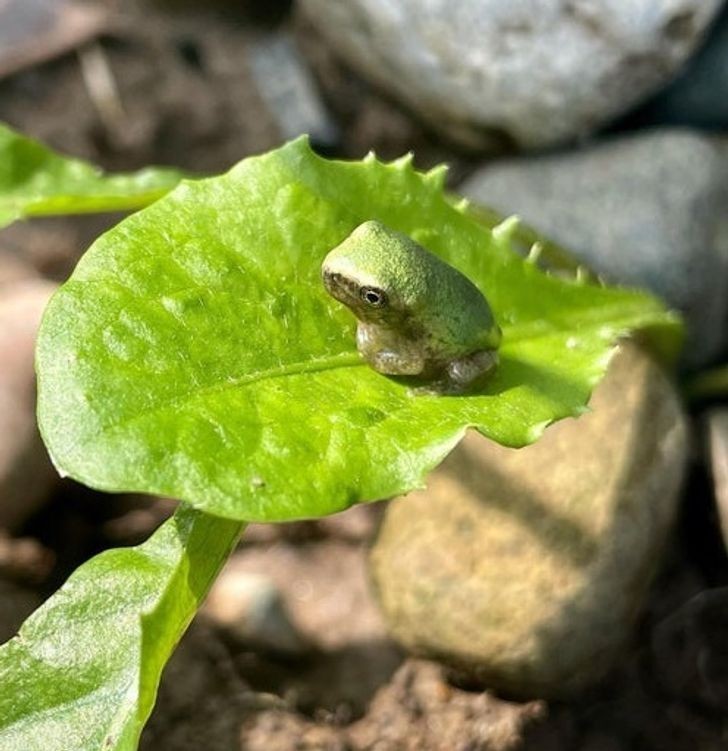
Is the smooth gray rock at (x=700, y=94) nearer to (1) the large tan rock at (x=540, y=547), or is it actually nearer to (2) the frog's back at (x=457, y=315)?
(1) the large tan rock at (x=540, y=547)

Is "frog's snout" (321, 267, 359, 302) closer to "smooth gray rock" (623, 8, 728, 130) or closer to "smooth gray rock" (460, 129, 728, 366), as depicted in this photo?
"smooth gray rock" (460, 129, 728, 366)

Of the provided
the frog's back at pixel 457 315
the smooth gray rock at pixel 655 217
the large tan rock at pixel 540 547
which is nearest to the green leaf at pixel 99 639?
the frog's back at pixel 457 315

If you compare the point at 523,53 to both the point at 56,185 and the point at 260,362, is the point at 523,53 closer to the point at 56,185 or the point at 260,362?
the point at 56,185

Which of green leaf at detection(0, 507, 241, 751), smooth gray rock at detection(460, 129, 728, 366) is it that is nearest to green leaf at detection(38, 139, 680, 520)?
green leaf at detection(0, 507, 241, 751)

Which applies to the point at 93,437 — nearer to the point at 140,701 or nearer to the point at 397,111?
the point at 140,701

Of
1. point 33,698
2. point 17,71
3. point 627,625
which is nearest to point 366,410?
point 33,698
